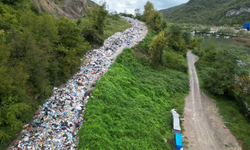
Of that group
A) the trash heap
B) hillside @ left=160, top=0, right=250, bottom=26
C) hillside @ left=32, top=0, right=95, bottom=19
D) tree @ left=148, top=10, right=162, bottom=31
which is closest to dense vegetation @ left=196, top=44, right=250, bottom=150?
the trash heap

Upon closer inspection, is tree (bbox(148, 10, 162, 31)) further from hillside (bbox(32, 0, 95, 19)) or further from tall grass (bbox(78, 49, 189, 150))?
tall grass (bbox(78, 49, 189, 150))

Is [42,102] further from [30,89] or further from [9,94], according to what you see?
[9,94]

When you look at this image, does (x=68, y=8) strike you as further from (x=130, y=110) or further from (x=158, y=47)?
(x=130, y=110)

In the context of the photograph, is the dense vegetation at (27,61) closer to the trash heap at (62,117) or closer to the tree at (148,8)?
the trash heap at (62,117)

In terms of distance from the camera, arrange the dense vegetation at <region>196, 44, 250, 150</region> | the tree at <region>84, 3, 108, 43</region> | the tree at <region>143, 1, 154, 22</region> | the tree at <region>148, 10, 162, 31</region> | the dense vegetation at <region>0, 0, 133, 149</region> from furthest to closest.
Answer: the tree at <region>143, 1, 154, 22</region>, the tree at <region>148, 10, 162, 31</region>, the tree at <region>84, 3, 108, 43</region>, the dense vegetation at <region>196, 44, 250, 150</region>, the dense vegetation at <region>0, 0, 133, 149</region>

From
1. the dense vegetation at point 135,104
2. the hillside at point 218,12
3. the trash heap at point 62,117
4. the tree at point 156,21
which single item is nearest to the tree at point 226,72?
the dense vegetation at point 135,104

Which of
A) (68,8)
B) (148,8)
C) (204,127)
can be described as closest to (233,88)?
(204,127)
